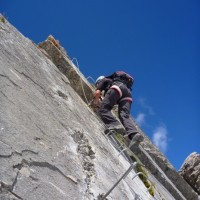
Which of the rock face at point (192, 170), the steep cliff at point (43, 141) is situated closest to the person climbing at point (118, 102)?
the steep cliff at point (43, 141)

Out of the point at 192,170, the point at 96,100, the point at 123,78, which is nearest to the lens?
the point at 96,100

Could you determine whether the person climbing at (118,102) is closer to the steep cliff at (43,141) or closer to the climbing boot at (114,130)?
the climbing boot at (114,130)

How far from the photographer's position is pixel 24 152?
322 cm

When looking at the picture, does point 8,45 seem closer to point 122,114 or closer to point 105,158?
point 105,158

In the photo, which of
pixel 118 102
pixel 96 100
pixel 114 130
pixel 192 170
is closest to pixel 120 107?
pixel 118 102

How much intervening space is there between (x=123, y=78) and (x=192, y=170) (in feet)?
15.9

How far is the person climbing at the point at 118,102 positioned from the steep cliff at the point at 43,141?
3.53 feet

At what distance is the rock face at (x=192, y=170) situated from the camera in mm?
11273

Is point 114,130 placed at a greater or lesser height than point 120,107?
lesser

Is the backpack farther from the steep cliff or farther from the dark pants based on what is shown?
the steep cliff

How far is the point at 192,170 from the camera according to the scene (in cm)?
1170

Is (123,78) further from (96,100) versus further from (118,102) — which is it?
(96,100)

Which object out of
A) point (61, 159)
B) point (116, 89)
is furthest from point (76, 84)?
point (61, 159)

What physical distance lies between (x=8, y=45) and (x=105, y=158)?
235 centimetres
